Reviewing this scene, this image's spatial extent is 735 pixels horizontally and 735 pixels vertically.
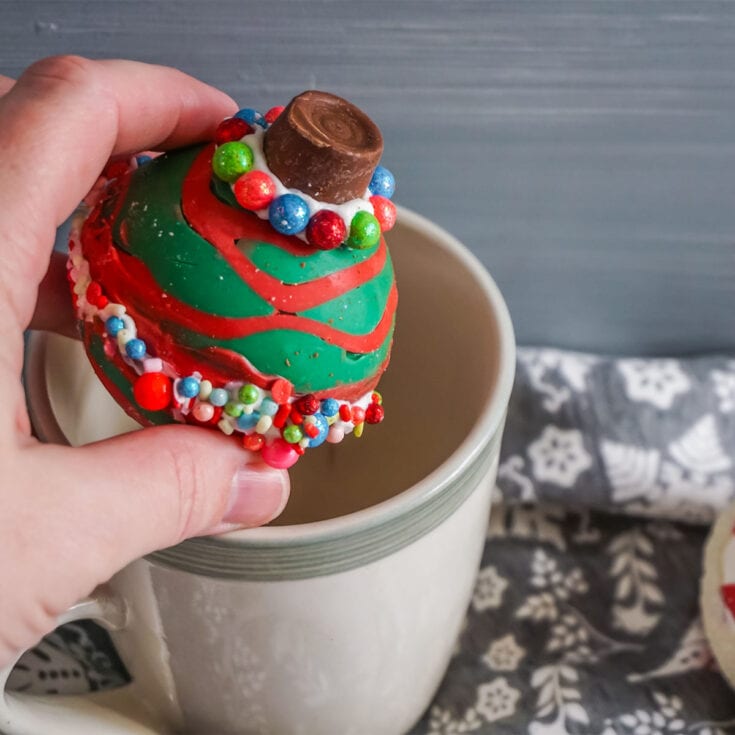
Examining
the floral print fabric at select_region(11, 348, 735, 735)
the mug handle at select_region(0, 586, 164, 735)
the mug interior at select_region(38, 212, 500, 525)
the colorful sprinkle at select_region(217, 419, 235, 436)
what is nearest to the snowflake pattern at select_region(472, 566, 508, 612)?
the floral print fabric at select_region(11, 348, 735, 735)

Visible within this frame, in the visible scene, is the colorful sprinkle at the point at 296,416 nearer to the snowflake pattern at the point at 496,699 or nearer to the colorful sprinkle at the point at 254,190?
the colorful sprinkle at the point at 254,190

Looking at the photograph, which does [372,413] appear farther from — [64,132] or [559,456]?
[559,456]

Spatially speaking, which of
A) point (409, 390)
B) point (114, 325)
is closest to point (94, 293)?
point (114, 325)

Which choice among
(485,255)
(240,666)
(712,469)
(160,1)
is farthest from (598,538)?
(160,1)

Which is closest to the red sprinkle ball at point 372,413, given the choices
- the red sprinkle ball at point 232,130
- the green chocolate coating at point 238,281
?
the green chocolate coating at point 238,281

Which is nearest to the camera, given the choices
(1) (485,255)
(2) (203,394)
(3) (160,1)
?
(2) (203,394)

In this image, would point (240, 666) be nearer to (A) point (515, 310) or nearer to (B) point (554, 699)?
(B) point (554, 699)
